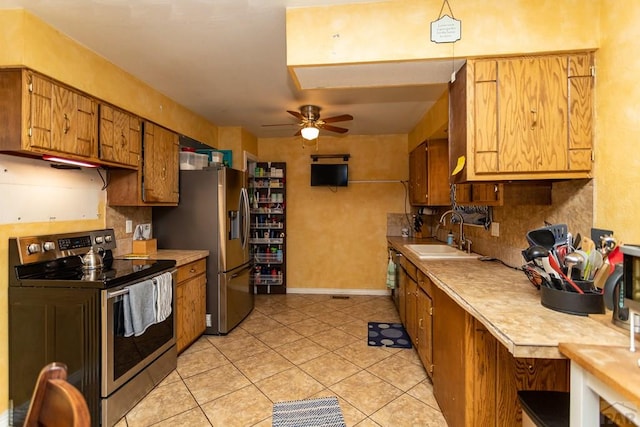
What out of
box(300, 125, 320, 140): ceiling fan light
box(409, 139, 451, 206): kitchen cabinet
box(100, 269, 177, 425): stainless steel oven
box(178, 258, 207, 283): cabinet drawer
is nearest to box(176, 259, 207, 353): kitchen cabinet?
box(178, 258, 207, 283): cabinet drawer

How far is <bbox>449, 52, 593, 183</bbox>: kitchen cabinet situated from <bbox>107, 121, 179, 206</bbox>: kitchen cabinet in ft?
8.80

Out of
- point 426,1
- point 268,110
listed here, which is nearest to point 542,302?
point 426,1

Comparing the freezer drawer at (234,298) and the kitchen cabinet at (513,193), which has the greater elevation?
the kitchen cabinet at (513,193)

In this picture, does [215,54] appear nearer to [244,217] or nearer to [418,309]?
[244,217]

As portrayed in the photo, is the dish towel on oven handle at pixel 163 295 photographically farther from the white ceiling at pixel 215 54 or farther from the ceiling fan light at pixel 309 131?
the ceiling fan light at pixel 309 131

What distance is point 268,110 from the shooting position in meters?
3.80

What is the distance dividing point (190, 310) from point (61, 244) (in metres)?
1.24

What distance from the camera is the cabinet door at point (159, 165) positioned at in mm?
2918

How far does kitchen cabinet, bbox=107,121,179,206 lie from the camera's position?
2.85 metres

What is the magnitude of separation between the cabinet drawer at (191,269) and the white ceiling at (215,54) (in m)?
1.75

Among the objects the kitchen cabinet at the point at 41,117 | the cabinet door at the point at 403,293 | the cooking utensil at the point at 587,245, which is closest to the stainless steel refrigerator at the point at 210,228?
the kitchen cabinet at the point at 41,117

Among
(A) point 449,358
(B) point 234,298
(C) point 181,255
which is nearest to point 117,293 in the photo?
(C) point 181,255

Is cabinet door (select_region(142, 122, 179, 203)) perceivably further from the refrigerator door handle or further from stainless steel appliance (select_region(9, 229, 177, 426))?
stainless steel appliance (select_region(9, 229, 177, 426))

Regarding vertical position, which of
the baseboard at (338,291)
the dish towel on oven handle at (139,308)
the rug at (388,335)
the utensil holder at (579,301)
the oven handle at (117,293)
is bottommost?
the rug at (388,335)
